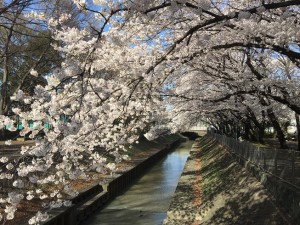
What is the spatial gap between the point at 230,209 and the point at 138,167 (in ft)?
61.7

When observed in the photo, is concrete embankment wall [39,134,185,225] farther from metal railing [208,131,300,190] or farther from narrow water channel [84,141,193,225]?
metal railing [208,131,300,190]

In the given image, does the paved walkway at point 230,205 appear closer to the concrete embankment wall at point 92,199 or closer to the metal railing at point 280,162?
the metal railing at point 280,162

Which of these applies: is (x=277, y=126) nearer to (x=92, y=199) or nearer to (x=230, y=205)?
(x=230, y=205)

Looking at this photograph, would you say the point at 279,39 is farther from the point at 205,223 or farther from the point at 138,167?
the point at 138,167

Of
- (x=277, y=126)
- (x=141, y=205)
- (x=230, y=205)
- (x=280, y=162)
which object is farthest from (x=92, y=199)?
(x=280, y=162)

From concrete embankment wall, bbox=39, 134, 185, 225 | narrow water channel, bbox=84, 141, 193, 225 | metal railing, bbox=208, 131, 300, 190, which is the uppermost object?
metal railing, bbox=208, 131, 300, 190

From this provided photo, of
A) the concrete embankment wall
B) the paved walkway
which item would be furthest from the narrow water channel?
the paved walkway

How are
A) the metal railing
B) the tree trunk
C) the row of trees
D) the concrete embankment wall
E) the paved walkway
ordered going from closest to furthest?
the row of trees, the metal railing, the paved walkway, the concrete embankment wall, the tree trunk

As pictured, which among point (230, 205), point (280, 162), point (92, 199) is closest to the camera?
point (280, 162)

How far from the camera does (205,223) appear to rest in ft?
39.4

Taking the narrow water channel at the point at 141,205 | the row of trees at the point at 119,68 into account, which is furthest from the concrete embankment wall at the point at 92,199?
the row of trees at the point at 119,68

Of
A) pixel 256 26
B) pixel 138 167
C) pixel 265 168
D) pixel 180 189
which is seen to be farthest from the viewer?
pixel 138 167

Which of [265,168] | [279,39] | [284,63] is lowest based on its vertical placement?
[265,168]

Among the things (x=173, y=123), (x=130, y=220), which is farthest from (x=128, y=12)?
(x=173, y=123)
